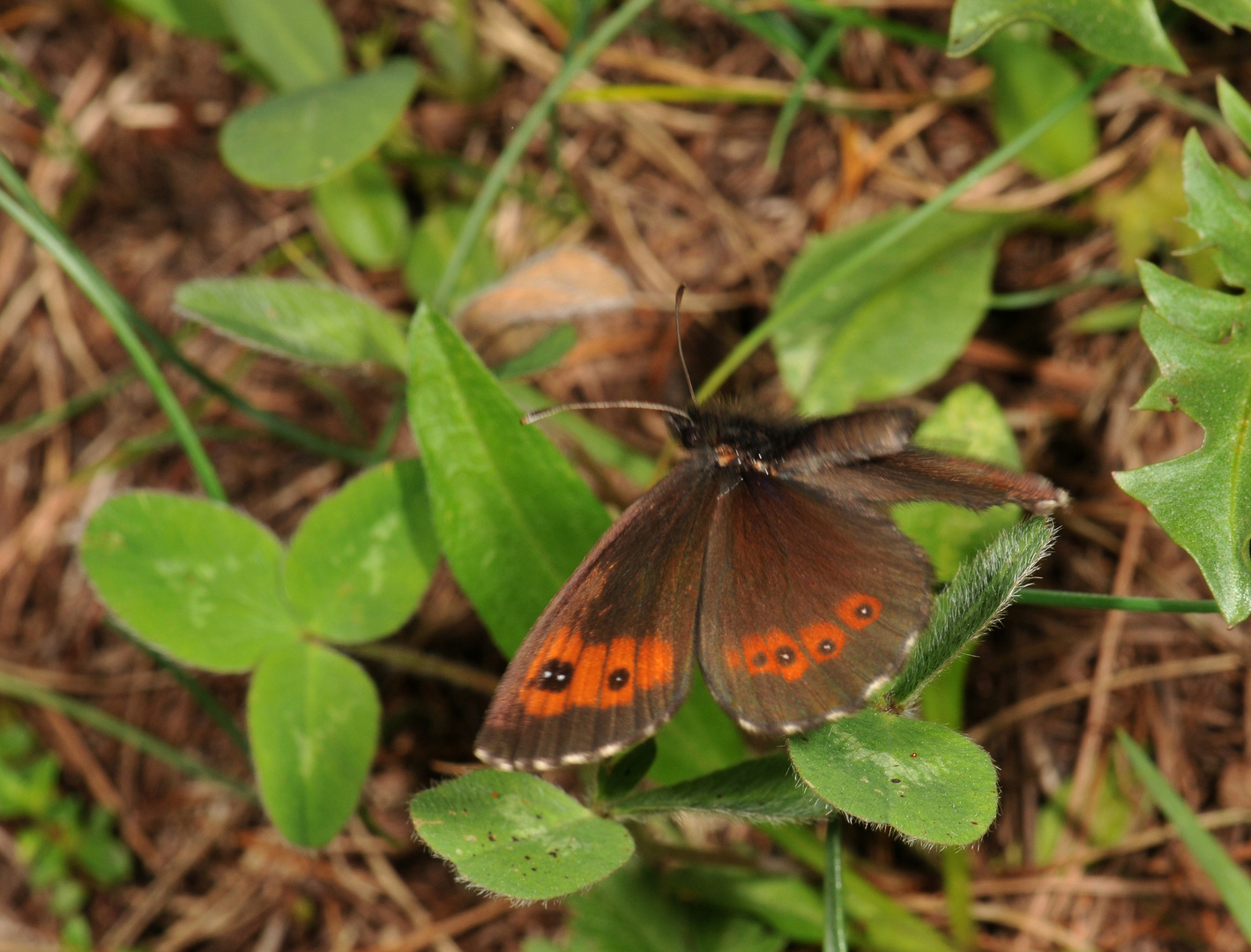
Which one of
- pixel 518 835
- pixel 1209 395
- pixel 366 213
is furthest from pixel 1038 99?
pixel 518 835

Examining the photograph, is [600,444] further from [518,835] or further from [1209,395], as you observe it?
[1209,395]

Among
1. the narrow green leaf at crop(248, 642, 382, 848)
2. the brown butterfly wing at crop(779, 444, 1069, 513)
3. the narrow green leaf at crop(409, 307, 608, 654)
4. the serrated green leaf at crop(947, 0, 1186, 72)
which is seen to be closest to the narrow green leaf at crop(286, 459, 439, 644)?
the narrow green leaf at crop(248, 642, 382, 848)

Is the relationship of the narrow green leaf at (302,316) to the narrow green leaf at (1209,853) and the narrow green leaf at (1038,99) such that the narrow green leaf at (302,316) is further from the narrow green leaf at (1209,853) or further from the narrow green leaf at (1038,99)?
the narrow green leaf at (1209,853)

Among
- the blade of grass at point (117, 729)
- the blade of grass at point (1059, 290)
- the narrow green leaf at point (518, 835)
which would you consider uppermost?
the blade of grass at point (1059, 290)

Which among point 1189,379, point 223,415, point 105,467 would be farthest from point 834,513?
point 105,467

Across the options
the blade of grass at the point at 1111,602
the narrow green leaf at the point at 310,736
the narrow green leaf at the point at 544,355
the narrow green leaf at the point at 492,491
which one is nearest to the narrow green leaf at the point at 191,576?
the narrow green leaf at the point at 310,736

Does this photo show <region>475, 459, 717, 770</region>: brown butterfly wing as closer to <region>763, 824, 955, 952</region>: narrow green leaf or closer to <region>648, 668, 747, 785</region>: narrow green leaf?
<region>648, 668, 747, 785</region>: narrow green leaf

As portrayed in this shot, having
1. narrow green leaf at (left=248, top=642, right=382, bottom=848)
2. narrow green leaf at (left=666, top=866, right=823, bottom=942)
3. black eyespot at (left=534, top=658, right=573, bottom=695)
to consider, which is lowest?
narrow green leaf at (left=666, top=866, right=823, bottom=942)
